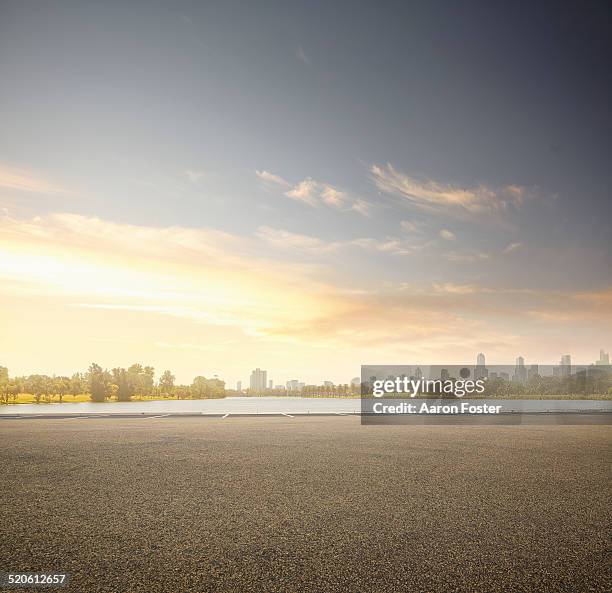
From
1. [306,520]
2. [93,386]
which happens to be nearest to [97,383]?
[93,386]

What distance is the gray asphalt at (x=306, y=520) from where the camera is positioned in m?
6.35

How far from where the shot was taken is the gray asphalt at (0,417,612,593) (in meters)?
6.35

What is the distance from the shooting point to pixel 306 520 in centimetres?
891

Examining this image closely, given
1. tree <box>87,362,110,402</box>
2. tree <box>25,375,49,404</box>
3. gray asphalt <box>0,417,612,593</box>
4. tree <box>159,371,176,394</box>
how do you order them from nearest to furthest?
gray asphalt <box>0,417,612,593</box>
tree <box>87,362,110,402</box>
tree <box>25,375,49,404</box>
tree <box>159,371,176,394</box>

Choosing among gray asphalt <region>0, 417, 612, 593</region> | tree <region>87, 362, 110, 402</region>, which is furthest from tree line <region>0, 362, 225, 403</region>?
gray asphalt <region>0, 417, 612, 593</region>

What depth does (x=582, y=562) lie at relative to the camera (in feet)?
22.8

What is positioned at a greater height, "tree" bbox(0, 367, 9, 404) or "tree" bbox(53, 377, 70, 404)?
"tree" bbox(0, 367, 9, 404)

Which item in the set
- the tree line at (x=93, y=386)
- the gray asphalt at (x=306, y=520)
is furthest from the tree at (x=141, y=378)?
the gray asphalt at (x=306, y=520)

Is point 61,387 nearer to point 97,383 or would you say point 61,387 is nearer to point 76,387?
point 76,387

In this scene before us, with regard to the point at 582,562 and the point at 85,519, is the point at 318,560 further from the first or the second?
the point at 85,519

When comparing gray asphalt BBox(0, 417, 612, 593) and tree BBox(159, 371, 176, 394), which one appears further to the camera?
tree BBox(159, 371, 176, 394)

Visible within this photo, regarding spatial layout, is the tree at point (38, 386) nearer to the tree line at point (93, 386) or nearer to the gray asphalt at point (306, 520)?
the tree line at point (93, 386)

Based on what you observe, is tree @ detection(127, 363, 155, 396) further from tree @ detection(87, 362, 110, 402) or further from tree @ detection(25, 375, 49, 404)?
tree @ detection(25, 375, 49, 404)

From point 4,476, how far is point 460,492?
46.5 feet
